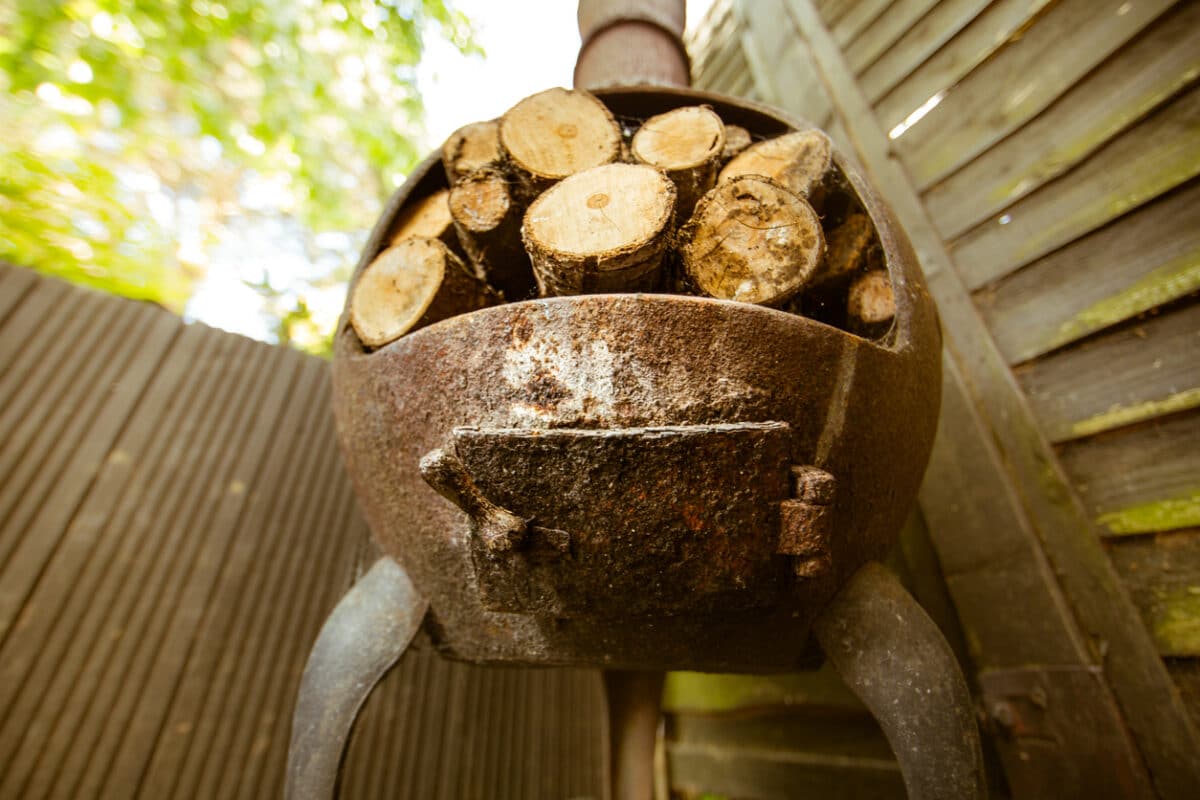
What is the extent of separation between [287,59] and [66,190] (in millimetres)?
1264

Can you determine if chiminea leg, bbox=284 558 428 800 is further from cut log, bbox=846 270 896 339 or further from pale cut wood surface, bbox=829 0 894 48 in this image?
pale cut wood surface, bbox=829 0 894 48

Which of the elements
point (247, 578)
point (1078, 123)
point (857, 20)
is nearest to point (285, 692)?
point (247, 578)

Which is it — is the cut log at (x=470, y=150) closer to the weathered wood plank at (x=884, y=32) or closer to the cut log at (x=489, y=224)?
the cut log at (x=489, y=224)

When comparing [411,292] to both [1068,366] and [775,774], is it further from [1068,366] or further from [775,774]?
[775,774]

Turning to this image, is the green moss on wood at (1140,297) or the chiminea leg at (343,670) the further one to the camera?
the green moss on wood at (1140,297)

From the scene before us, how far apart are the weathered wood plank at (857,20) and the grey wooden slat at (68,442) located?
2.71 meters

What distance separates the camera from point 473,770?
2.01 m

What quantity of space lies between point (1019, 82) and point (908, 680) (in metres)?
1.68

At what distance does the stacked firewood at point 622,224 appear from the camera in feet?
2.86

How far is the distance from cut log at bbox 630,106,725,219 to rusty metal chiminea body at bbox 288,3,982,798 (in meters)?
0.34

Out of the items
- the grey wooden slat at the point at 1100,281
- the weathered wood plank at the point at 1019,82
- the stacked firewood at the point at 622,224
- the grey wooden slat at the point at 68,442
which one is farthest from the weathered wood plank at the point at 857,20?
the grey wooden slat at the point at 68,442

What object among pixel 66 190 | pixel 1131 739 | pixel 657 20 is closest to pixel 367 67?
pixel 66 190

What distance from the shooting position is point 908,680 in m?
0.81

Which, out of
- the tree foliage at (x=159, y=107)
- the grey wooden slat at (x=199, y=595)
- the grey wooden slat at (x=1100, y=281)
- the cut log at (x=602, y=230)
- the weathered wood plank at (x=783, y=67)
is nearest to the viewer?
the cut log at (x=602, y=230)
